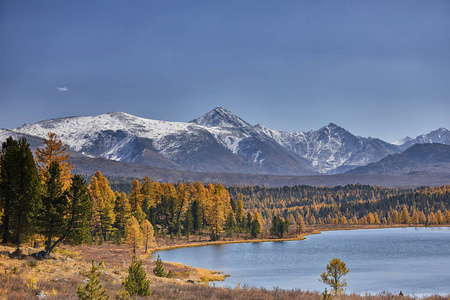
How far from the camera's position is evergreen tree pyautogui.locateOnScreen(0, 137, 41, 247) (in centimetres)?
4609

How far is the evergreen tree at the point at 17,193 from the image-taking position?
46094 millimetres

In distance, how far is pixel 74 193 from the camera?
46.5m

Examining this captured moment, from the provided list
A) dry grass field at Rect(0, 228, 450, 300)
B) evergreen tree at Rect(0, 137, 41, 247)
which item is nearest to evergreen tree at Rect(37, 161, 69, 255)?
evergreen tree at Rect(0, 137, 41, 247)

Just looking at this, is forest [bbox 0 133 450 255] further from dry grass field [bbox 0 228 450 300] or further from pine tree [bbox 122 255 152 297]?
pine tree [bbox 122 255 152 297]

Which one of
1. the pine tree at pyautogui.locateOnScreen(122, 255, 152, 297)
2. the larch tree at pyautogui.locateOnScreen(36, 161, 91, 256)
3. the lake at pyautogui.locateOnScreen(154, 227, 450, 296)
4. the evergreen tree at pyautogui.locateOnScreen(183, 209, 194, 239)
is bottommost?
the lake at pyautogui.locateOnScreen(154, 227, 450, 296)

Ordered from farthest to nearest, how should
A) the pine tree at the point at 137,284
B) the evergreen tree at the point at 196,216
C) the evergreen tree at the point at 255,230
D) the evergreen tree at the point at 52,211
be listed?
the evergreen tree at the point at 255,230
the evergreen tree at the point at 196,216
the evergreen tree at the point at 52,211
the pine tree at the point at 137,284

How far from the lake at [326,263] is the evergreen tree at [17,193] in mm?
25920

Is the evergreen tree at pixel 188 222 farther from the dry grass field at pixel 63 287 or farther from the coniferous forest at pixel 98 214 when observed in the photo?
the dry grass field at pixel 63 287

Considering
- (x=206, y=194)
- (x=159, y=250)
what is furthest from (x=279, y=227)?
(x=159, y=250)

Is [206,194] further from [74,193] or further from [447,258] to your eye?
[74,193]

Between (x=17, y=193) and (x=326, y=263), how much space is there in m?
57.5

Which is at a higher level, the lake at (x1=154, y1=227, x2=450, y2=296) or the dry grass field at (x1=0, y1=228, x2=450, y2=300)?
the dry grass field at (x1=0, y1=228, x2=450, y2=300)

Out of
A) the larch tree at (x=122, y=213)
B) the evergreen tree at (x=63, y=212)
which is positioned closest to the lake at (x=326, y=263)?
the larch tree at (x=122, y=213)

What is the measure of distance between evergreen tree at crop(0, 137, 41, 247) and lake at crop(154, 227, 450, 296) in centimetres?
2592
